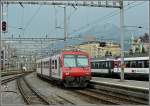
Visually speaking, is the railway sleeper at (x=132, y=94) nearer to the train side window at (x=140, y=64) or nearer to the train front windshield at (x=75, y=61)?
the train front windshield at (x=75, y=61)

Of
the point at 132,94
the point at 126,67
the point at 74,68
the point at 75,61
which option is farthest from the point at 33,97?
the point at 126,67

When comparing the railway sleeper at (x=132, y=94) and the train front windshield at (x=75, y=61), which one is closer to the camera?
the railway sleeper at (x=132, y=94)

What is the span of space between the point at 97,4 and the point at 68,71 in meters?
9.01

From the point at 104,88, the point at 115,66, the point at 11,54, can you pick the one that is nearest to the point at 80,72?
the point at 104,88

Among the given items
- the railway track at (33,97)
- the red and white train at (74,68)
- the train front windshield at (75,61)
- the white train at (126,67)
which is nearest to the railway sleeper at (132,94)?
the red and white train at (74,68)

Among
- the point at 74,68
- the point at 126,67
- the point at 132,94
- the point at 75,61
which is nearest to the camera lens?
the point at 132,94

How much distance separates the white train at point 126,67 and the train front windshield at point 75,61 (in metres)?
8.75

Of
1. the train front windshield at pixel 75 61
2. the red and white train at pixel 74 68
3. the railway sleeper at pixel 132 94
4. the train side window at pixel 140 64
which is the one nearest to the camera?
the railway sleeper at pixel 132 94

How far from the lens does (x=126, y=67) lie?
40.1 m

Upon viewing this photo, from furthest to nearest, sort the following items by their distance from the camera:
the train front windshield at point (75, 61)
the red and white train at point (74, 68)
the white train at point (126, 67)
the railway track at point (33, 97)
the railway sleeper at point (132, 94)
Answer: the white train at point (126, 67) → the train front windshield at point (75, 61) → the red and white train at point (74, 68) → the railway track at point (33, 97) → the railway sleeper at point (132, 94)

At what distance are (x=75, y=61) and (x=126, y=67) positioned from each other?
521 inches

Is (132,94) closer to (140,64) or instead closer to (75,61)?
(75,61)

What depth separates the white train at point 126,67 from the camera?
35844mm

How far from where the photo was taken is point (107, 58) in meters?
47.5
